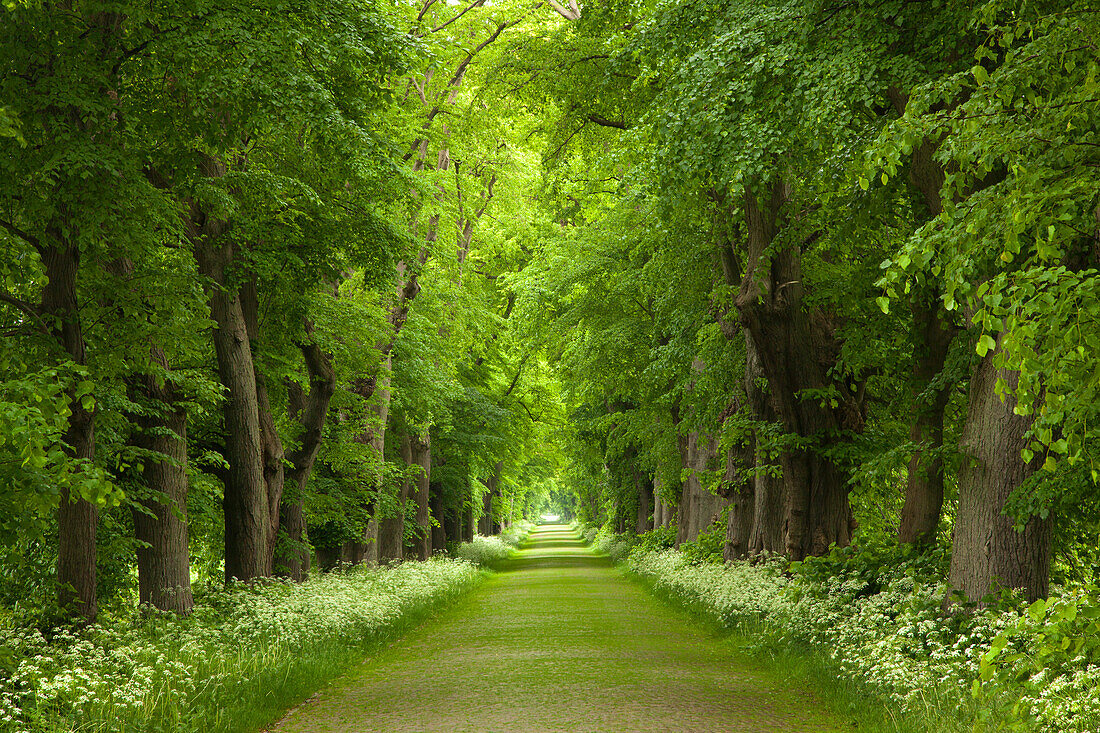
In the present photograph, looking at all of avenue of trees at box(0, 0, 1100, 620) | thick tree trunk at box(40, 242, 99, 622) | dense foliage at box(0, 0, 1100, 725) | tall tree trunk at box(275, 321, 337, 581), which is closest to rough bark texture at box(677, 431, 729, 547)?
avenue of trees at box(0, 0, 1100, 620)

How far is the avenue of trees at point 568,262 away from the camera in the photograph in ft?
18.4

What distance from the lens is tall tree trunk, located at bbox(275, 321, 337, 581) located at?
15.9m

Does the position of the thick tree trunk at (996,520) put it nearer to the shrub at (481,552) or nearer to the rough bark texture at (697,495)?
the rough bark texture at (697,495)

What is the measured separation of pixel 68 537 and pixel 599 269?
17.1 m

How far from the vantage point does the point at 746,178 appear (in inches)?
352

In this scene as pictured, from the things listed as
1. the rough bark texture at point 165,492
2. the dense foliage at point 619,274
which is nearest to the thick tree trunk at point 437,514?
the dense foliage at point 619,274

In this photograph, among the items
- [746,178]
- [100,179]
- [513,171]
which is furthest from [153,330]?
[513,171]

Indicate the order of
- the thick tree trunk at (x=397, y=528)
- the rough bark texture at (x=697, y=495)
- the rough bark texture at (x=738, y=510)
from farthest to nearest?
the thick tree trunk at (x=397, y=528)
the rough bark texture at (x=697, y=495)
the rough bark texture at (x=738, y=510)

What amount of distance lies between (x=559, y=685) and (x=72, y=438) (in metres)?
5.47

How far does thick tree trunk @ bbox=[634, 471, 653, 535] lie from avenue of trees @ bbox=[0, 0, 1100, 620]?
13111mm

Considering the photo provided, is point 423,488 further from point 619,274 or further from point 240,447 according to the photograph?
point 240,447

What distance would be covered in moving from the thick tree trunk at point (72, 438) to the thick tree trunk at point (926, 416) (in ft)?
31.8

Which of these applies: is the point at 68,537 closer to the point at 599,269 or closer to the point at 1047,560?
the point at 1047,560

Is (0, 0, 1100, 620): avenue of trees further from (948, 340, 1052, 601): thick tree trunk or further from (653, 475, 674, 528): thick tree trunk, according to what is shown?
(653, 475, 674, 528): thick tree trunk
